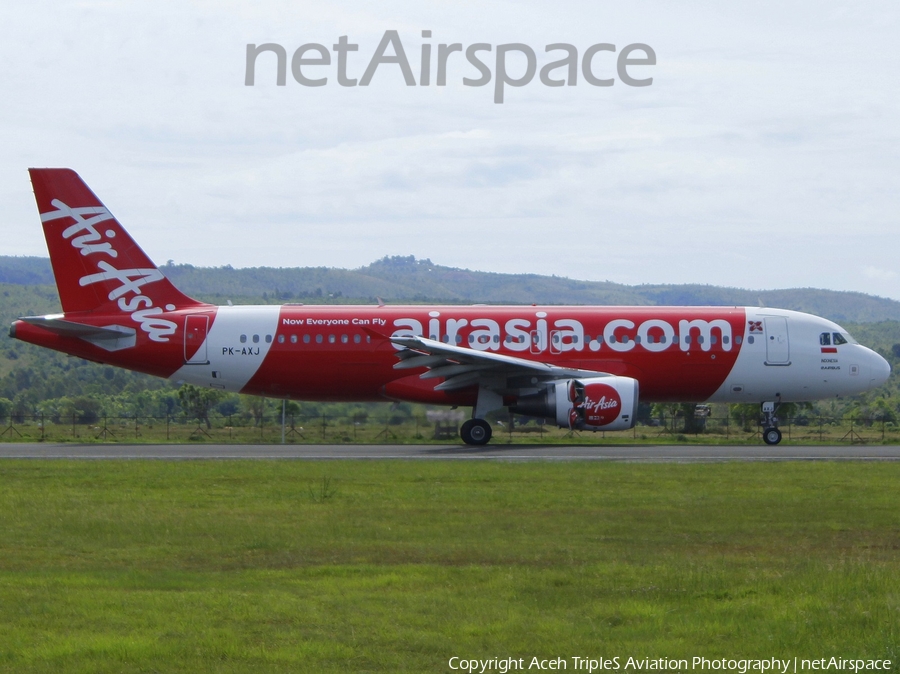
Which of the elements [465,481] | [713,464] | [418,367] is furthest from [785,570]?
[418,367]

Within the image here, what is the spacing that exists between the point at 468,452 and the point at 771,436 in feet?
35.1

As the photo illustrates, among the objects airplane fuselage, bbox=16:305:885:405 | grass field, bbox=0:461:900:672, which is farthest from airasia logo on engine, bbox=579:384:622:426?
grass field, bbox=0:461:900:672

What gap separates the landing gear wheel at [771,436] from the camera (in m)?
35.3

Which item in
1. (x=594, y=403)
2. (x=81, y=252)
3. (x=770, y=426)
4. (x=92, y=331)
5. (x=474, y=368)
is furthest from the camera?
(x=770, y=426)

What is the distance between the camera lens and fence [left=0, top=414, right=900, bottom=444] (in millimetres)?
37906

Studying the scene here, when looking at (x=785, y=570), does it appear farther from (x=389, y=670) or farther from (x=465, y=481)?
(x=465, y=481)

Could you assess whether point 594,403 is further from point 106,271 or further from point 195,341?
point 106,271

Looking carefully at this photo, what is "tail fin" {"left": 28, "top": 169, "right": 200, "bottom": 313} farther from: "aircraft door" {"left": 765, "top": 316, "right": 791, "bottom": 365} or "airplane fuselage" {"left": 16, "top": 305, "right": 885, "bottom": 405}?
"aircraft door" {"left": 765, "top": 316, "right": 791, "bottom": 365}

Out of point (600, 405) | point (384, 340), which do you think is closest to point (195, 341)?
point (384, 340)

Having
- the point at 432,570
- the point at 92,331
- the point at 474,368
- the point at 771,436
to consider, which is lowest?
the point at 771,436

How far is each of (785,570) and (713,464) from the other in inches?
530

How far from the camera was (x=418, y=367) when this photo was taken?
34281 millimetres

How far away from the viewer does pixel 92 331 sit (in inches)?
1361

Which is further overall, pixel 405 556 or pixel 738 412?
pixel 738 412
